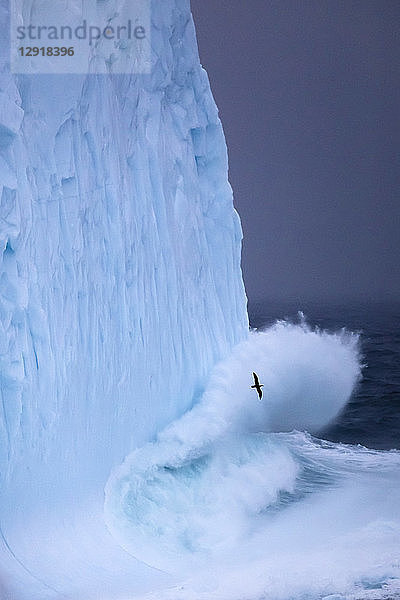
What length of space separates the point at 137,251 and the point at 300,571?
3.66 metres

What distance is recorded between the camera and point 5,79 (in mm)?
5879

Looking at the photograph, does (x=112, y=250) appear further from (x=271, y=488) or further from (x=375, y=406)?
(x=375, y=406)

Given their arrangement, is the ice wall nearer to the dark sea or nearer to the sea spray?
the sea spray

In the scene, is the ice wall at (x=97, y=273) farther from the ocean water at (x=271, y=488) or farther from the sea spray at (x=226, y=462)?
the ocean water at (x=271, y=488)

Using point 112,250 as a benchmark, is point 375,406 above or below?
below

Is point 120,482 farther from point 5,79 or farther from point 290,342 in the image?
point 290,342

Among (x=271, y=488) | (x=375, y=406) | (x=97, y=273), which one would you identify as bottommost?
(x=271, y=488)

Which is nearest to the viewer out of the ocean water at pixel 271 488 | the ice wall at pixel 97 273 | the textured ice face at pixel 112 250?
the ice wall at pixel 97 273

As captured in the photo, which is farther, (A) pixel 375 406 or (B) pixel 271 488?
(A) pixel 375 406

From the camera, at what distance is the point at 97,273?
7156 mm

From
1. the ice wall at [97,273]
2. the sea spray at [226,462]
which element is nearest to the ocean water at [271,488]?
the sea spray at [226,462]

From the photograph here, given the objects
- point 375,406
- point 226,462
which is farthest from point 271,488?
point 375,406

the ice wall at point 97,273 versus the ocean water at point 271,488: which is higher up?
the ice wall at point 97,273

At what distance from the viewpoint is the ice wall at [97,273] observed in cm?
583
